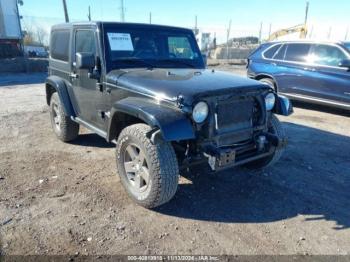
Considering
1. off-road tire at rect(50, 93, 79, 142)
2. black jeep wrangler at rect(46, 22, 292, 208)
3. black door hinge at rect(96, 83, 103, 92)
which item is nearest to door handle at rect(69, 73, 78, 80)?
black jeep wrangler at rect(46, 22, 292, 208)

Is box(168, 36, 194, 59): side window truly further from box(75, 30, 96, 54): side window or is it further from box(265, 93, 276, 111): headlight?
box(265, 93, 276, 111): headlight

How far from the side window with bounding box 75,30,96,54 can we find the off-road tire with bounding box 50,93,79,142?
110 cm

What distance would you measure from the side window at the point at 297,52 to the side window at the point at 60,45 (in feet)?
19.1

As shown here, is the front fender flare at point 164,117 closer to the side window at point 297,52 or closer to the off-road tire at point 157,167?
the off-road tire at point 157,167

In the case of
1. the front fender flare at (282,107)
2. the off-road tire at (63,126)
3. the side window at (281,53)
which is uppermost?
the side window at (281,53)

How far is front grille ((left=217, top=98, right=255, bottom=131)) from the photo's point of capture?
3.53 meters

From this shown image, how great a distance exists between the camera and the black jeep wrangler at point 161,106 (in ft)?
10.9

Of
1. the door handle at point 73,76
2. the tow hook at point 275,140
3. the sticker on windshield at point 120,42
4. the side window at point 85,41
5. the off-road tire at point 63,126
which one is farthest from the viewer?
the off-road tire at point 63,126

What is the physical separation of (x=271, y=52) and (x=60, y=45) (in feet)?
19.1

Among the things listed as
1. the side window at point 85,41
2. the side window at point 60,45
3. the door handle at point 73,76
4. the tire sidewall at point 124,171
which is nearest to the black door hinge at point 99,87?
the side window at point 85,41

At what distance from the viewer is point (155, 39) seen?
4.62m

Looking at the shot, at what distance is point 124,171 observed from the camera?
3.87m

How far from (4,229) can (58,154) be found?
6.79 feet

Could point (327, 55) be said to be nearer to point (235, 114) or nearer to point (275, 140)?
point (275, 140)
